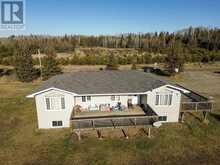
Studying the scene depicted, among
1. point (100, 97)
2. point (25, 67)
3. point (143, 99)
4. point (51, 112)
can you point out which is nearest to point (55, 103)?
point (51, 112)

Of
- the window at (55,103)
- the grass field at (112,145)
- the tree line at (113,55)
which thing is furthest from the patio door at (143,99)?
the tree line at (113,55)

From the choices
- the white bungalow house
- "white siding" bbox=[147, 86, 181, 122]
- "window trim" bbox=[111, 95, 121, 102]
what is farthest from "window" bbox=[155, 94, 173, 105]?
"window trim" bbox=[111, 95, 121, 102]

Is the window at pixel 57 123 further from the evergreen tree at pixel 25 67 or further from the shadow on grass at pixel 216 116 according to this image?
the evergreen tree at pixel 25 67

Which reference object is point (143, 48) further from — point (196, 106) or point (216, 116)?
point (196, 106)

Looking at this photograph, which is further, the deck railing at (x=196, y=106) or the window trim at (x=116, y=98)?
the window trim at (x=116, y=98)

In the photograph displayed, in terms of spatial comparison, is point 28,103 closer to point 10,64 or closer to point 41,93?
point 41,93
